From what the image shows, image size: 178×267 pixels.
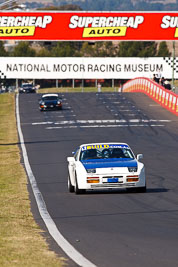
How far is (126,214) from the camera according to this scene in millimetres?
15945

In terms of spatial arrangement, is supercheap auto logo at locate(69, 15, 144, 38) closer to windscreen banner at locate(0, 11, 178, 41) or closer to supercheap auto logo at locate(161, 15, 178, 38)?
windscreen banner at locate(0, 11, 178, 41)

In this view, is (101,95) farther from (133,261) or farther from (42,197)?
(133,261)

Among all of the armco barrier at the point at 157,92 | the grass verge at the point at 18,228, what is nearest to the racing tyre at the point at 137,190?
the grass verge at the point at 18,228

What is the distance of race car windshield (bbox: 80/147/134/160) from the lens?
2033 cm

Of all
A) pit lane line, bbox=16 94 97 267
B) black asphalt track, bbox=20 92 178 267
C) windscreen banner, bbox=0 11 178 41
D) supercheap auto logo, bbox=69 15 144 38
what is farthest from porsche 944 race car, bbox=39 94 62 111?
pit lane line, bbox=16 94 97 267

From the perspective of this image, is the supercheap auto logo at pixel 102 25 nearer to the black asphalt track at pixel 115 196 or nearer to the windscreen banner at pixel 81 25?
the windscreen banner at pixel 81 25

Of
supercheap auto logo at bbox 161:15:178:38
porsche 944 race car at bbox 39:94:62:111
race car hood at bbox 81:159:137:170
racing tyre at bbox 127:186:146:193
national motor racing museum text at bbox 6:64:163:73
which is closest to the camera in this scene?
race car hood at bbox 81:159:137:170

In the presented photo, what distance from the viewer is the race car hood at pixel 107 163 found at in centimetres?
1941

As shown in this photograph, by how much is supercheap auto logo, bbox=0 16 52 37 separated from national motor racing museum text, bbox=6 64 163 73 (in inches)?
1246

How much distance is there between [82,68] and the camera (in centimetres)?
11412

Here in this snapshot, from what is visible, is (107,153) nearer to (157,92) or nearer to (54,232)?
(54,232)

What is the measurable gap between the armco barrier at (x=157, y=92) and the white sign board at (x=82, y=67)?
24.6m

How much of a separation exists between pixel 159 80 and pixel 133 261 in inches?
2411

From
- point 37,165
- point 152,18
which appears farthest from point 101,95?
point 37,165
